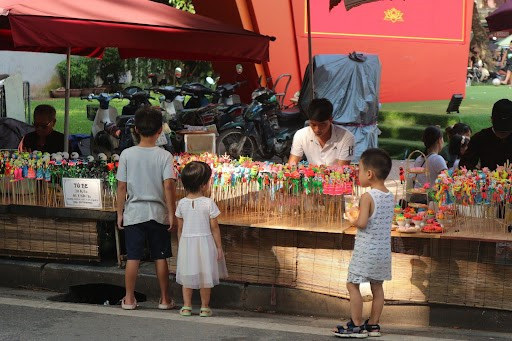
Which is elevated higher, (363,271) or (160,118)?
(160,118)

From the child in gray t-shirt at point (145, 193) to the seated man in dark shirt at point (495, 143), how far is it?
101 inches

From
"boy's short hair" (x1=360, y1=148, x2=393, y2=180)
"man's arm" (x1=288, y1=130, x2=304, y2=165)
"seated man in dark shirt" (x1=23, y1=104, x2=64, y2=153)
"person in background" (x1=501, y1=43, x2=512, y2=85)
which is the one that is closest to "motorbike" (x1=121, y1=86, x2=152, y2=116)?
"seated man in dark shirt" (x1=23, y1=104, x2=64, y2=153)

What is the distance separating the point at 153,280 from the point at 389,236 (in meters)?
2.26

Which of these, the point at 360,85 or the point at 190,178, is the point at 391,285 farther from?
the point at 360,85

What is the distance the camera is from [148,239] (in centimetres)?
722

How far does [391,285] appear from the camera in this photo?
23.0 feet

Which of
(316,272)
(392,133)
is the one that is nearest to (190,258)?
(316,272)

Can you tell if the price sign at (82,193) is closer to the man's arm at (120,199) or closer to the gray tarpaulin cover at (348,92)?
the man's arm at (120,199)

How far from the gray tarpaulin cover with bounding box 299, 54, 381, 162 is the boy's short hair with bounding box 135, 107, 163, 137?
848 centimetres

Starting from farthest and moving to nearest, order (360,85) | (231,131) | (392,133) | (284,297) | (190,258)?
(392,133), (360,85), (231,131), (284,297), (190,258)

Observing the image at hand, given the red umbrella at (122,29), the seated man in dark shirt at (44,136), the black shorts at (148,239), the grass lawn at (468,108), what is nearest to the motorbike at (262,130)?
the grass lawn at (468,108)

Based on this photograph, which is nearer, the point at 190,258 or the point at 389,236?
the point at 389,236

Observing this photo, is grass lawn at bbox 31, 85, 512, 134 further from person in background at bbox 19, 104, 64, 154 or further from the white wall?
person in background at bbox 19, 104, 64, 154

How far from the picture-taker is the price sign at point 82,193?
782 cm
